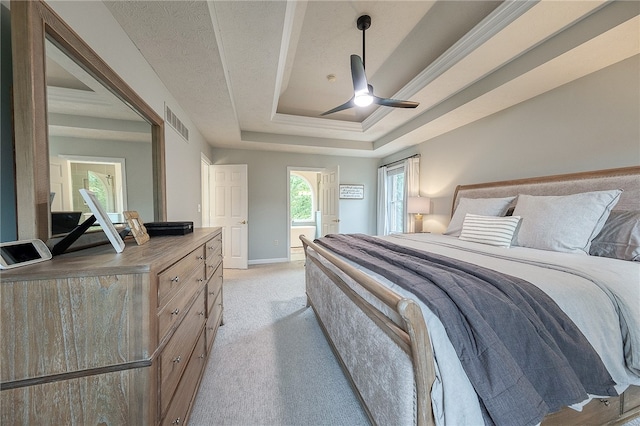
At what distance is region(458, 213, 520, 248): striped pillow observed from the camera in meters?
2.06

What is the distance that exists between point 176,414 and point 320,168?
4495mm

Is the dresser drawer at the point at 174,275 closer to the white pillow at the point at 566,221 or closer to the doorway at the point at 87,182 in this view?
the doorway at the point at 87,182

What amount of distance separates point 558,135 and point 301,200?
615 cm

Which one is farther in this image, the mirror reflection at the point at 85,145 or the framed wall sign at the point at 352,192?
the framed wall sign at the point at 352,192

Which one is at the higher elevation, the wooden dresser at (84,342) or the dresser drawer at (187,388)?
the wooden dresser at (84,342)

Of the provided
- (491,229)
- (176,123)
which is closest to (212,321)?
(176,123)

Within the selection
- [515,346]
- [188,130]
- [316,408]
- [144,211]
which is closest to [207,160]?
[188,130]

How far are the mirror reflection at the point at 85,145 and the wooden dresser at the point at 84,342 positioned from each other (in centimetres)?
34

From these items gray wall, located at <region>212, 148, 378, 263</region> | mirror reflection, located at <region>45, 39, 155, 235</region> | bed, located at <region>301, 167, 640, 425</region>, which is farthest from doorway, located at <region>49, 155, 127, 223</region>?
gray wall, located at <region>212, 148, 378, 263</region>

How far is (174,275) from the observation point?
105cm

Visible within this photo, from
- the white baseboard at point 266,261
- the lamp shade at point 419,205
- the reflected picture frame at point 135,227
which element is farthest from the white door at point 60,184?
the lamp shade at point 419,205

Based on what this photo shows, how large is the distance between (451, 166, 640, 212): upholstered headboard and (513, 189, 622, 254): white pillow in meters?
0.14

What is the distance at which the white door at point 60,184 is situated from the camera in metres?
0.97

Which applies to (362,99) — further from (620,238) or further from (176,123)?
(620,238)
